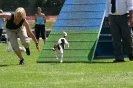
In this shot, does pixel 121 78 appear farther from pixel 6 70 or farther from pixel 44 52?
pixel 44 52

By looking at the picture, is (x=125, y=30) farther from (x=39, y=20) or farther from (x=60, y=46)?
(x=39, y=20)

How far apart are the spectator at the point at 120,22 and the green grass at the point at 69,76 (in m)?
0.73

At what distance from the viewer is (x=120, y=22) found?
12.4 meters

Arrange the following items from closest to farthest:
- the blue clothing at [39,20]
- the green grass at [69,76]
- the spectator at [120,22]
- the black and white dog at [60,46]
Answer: the green grass at [69,76]
the spectator at [120,22]
the black and white dog at [60,46]
the blue clothing at [39,20]

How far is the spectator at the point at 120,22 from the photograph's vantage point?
12320 millimetres

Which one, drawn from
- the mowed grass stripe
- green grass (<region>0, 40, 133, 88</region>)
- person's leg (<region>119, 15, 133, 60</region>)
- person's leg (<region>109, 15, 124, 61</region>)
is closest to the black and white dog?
the mowed grass stripe

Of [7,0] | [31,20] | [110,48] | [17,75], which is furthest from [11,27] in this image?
[7,0]

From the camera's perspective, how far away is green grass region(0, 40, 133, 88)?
848cm

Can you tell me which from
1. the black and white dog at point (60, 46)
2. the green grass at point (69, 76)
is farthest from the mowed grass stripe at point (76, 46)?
the green grass at point (69, 76)

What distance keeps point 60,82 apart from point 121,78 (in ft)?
3.80

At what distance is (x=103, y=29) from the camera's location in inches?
574

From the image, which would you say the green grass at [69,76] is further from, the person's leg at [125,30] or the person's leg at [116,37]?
the person's leg at [125,30]

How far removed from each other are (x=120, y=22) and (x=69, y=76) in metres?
3.22

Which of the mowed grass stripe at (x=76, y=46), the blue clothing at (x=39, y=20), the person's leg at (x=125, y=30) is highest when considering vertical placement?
the person's leg at (x=125, y=30)
